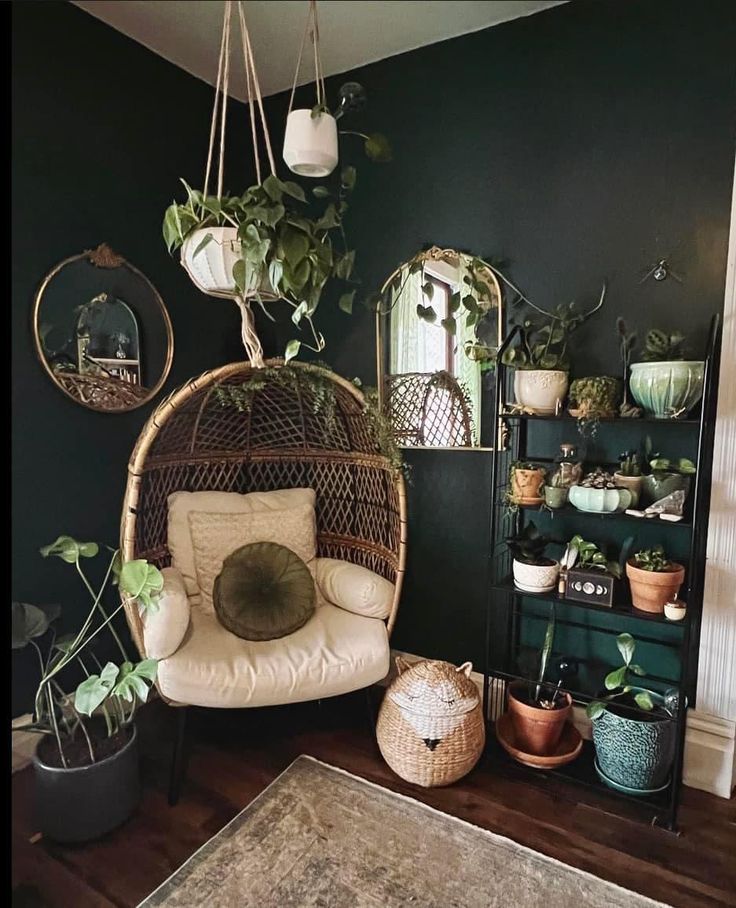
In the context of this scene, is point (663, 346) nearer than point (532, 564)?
Yes

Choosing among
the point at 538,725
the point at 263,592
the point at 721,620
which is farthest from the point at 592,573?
the point at 263,592

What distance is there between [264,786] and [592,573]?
1.15 m

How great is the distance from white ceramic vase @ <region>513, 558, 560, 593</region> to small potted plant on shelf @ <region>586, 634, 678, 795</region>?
240 mm

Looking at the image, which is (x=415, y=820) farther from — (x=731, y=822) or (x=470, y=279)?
(x=470, y=279)

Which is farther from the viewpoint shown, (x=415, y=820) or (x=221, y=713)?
(x=221, y=713)

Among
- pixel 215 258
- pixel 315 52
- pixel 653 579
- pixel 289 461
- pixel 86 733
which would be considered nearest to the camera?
pixel 315 52

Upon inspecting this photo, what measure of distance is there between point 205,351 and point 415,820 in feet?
5.71

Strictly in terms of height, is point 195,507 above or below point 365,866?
above

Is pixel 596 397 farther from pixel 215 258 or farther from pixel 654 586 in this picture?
pixel 215 258

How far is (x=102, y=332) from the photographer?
6.17 ft

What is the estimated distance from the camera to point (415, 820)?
1576 mm

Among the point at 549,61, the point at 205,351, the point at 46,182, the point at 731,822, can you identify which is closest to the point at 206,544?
the point at 205,351

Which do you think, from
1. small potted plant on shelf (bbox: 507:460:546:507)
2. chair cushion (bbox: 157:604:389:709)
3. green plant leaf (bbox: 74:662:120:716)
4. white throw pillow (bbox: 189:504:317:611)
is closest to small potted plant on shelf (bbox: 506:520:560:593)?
small potted plant on shelf (bbox: 507:460:546:507)

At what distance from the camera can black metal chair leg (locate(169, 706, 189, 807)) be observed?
163 centimetres
